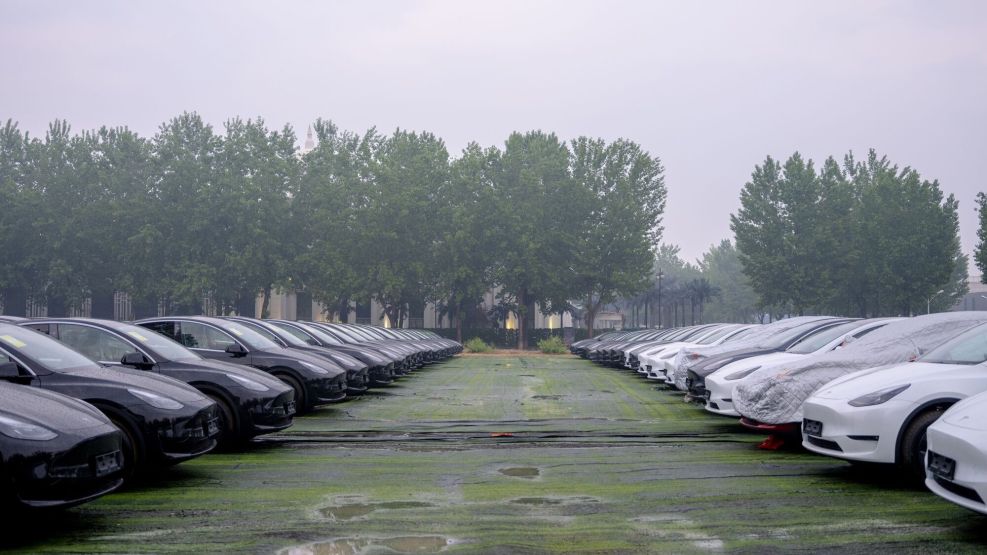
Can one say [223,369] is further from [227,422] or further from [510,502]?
[510,502]

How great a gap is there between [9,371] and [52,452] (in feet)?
7.33

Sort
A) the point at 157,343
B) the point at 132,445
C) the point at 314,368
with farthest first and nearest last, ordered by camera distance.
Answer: the point at 314,368, the point at 157,343, the point at 132,445

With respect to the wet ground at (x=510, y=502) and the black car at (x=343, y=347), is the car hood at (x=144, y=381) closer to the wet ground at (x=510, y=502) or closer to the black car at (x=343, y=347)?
the wet ground at (x=510, y=502)

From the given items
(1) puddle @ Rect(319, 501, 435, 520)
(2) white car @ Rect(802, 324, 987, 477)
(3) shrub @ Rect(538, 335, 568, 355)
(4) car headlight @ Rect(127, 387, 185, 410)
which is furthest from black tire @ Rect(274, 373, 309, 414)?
(3) shrub @ Rect(538, 335, 568, 355)

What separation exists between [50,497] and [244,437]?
4.39 metres

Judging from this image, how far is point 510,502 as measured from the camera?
25.5 feet

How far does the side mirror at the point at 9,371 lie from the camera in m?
8.06

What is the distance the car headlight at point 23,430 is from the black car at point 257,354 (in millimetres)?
6602

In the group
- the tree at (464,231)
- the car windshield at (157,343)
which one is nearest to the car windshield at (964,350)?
the car windshield at (157,343)

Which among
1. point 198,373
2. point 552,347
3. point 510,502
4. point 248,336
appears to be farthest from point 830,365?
point 552,347

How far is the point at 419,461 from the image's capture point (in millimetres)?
10008

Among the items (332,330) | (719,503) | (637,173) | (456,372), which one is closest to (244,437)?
(719,503)

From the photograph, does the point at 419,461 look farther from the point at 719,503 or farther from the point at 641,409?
the point at 641,409

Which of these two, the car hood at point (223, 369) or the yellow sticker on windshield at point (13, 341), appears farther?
the car hood at point (223, 369)
